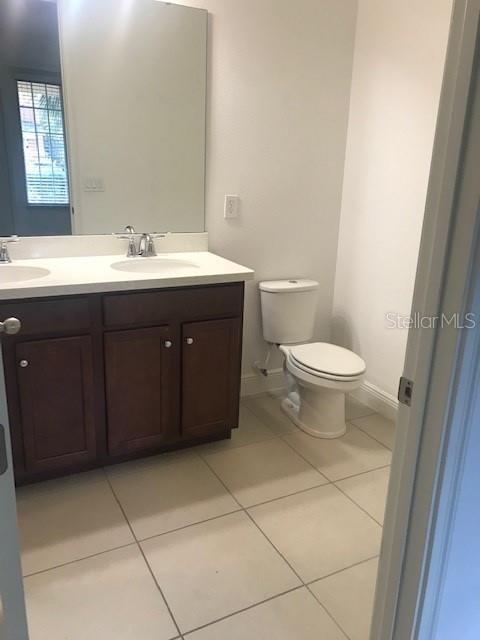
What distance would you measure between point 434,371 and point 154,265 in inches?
67.7

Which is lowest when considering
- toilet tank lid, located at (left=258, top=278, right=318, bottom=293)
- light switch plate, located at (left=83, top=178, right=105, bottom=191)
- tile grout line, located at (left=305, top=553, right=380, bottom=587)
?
tile grout line, located at (left=305, top=553, right=380, bottom=587)

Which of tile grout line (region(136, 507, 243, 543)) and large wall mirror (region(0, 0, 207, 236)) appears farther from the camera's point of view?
large wall mirror (region(0, 0, 207, 236))

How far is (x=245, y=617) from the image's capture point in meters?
1.55

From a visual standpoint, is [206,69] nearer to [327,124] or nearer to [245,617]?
[327,124]

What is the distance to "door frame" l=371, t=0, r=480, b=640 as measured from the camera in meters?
0.82

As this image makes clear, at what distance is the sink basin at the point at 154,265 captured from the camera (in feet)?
7.67

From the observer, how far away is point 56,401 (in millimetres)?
1975

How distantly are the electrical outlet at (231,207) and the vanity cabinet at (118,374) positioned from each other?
60 centimetres

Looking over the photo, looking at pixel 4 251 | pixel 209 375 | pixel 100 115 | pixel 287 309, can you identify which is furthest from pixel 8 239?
pixel 287 309

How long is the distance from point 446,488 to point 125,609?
44.5 inches

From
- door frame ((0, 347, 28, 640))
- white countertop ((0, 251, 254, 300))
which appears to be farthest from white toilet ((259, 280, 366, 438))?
door frame ((0, 347, 28, 640))

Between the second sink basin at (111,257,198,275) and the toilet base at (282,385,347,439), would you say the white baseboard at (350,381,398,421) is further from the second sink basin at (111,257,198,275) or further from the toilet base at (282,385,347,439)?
the second sink basin at (111,257,198,275)

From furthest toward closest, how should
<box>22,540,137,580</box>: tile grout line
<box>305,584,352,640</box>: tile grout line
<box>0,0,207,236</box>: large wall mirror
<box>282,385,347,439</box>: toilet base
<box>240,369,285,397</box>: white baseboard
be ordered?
<box>240,369,285,397</box>: white baseboard < <box>282,385,347,439</box>: toilet base < <box>0,0,207,236</box>: large wall mirror < <box>22,540,137,580</box>: tile grout line < <box>305,584,352,640</box>: tile grout line

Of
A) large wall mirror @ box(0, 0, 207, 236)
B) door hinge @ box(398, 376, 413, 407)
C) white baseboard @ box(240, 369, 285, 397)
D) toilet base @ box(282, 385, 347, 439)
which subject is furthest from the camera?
white baseboard @ box(240, 369, 285, 397)
